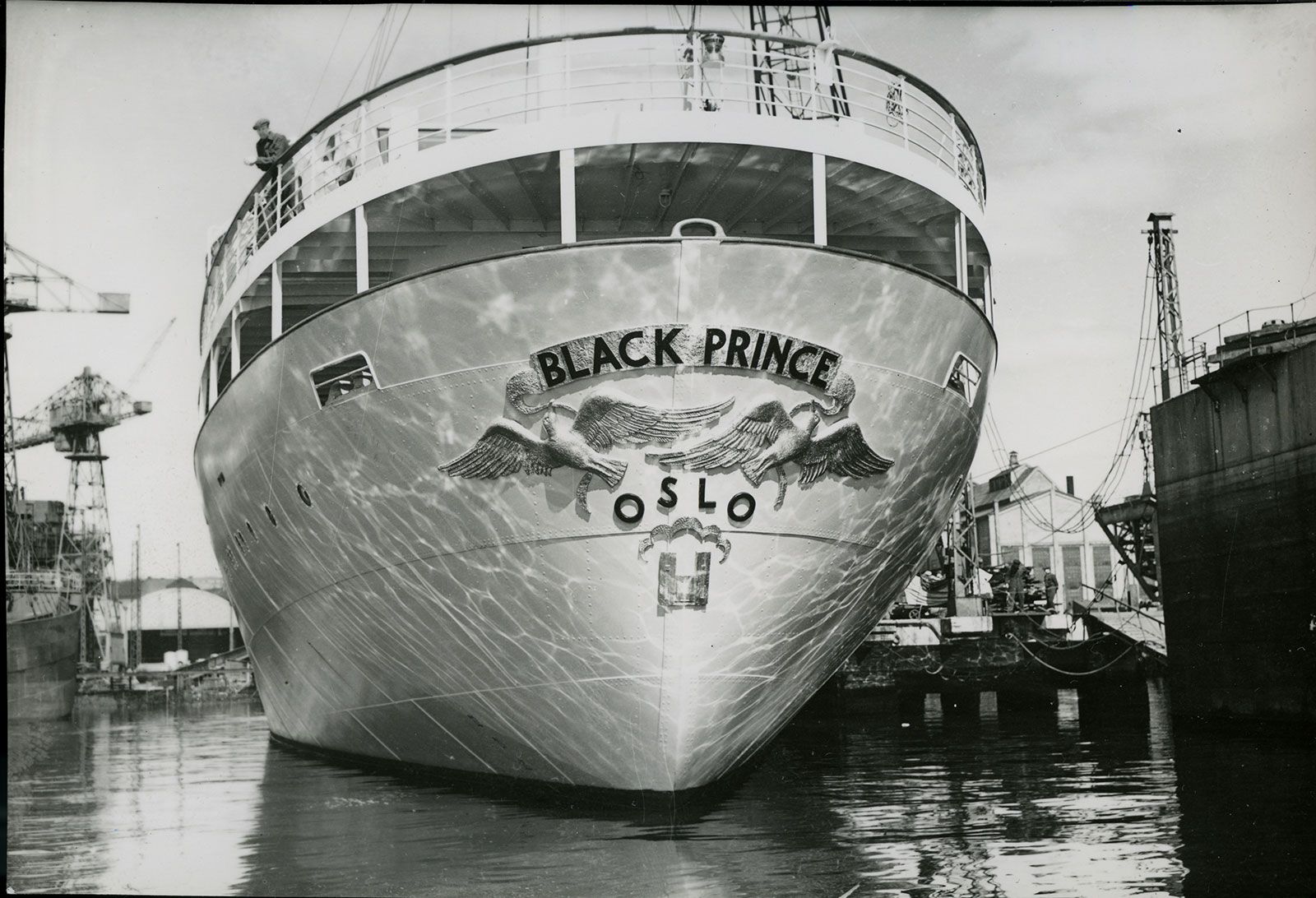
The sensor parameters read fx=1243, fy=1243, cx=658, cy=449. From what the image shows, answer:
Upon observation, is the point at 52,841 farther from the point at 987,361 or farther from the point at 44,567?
the point at 987,361

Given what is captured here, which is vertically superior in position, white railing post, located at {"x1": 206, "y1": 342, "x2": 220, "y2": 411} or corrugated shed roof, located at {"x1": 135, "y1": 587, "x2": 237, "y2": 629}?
white railing post, located at {"x1": 206, "y1": 342, "x2": 220, "y2": 411}

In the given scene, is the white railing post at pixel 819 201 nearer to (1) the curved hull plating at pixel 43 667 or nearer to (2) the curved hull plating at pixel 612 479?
(2) the curved hull plating at pixel 612 479

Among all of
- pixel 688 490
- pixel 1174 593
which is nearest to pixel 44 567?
pixel 688 490

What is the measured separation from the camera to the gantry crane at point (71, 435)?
9.55 meters

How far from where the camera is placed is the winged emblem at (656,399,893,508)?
350 inches

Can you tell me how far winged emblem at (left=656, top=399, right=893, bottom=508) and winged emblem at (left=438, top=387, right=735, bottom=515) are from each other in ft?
0.58

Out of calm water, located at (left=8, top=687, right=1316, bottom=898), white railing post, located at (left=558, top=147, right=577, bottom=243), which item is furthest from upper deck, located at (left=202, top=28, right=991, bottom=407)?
calm water, located at (left=8, top=687, right=1316, bottom=898)

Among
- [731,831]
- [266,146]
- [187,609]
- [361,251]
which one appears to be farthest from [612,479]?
[187,609]

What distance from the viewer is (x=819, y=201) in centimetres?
925

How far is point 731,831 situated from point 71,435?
6.57 meters

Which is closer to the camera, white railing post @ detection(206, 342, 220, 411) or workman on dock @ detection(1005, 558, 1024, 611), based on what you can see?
white railing post @ detection(206, 342, 220, 411)

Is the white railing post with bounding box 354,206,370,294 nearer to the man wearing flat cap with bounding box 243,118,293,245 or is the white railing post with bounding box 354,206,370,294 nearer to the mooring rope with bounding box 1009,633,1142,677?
the man wearing flat cap with bounding box 243,118,293,245

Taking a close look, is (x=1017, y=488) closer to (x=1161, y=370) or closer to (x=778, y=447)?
(x=1161, y=370)

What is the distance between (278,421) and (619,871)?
15.6ft
